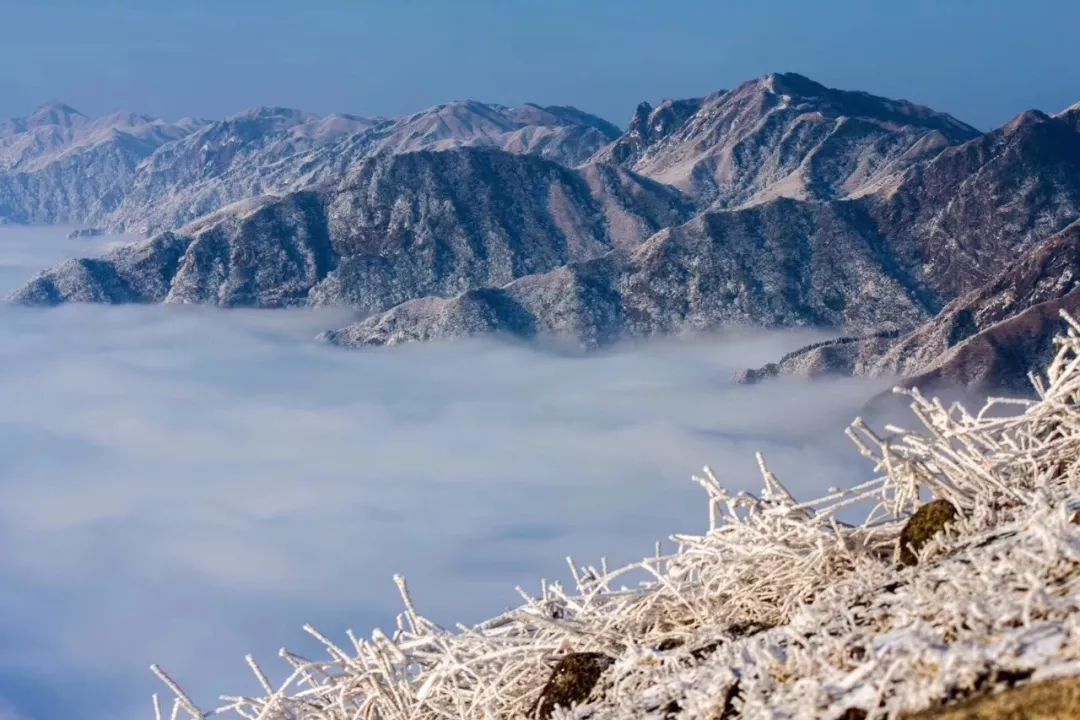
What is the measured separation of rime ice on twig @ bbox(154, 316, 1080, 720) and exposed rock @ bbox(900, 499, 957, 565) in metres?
0.06

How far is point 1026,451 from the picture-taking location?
19.6 ft

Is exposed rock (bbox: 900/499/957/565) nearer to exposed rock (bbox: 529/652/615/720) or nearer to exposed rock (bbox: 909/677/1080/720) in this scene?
exposed rock (bbox: 529/652/615/720)

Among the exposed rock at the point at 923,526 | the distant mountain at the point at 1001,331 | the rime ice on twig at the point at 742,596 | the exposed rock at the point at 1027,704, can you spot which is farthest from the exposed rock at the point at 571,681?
the distant mountain at the point at 1001,331

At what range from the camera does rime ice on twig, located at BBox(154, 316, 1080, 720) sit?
484cm

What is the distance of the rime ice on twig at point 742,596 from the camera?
484cm

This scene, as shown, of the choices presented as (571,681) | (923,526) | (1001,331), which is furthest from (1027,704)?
(1001,331)

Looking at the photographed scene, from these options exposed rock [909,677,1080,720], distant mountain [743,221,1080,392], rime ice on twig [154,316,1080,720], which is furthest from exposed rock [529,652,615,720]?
distant mountain [743,221,1080,392]

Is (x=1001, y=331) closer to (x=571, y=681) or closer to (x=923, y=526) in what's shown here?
(x=923, y=526)

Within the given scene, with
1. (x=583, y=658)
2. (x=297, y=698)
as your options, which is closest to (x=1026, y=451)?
(x=583, y=658)

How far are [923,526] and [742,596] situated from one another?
883 mm

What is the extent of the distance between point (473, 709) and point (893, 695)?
264 centimetres

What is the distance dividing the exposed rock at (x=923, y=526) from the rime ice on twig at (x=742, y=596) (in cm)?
6

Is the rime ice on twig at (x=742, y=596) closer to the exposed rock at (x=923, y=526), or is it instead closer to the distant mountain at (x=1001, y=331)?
the exposed rock at (x=923, y=526)

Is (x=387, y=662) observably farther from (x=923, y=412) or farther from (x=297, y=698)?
(x=923, y=412)
